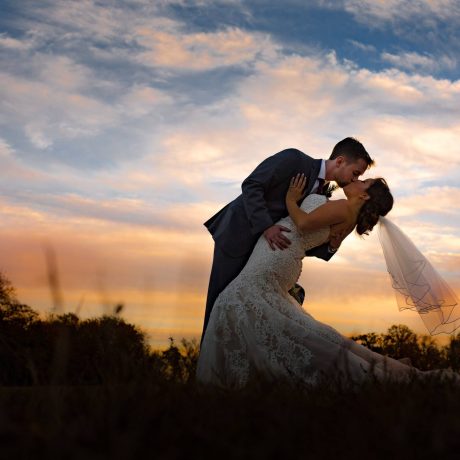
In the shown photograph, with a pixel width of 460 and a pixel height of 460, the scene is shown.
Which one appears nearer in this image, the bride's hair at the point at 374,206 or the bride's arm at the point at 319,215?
the bride's arm at the point at 319,215

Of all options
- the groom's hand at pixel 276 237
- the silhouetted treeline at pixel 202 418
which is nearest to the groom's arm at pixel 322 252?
the groom's hand at pixel 276 237

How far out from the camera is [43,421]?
2.97m

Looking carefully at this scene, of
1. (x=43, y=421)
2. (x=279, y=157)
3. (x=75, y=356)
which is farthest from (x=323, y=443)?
(x=75, y=356)

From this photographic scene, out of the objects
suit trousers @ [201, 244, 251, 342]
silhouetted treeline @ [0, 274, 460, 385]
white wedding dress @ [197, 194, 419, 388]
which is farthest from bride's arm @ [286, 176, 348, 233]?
silhouetted treeline @ [0, 274, 460, 385]

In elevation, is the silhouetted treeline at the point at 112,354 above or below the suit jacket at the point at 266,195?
below

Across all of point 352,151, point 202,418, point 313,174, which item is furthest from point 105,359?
point 352,151

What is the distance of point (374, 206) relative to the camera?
19.7 ft

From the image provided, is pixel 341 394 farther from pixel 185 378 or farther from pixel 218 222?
pixel 218 222

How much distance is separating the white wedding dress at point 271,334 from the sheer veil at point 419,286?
1073 mm

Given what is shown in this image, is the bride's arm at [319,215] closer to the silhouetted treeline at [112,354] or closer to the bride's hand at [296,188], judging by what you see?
the bride's hand at [296,188]

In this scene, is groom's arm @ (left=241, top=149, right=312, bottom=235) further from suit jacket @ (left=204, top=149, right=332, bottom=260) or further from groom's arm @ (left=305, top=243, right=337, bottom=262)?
groom's arm @ (left=305, top=243, right=337, bottom=262)

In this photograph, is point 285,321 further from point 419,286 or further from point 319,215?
point 419,286

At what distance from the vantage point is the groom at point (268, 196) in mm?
6078

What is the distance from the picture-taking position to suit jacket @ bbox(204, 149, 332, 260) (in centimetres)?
607
